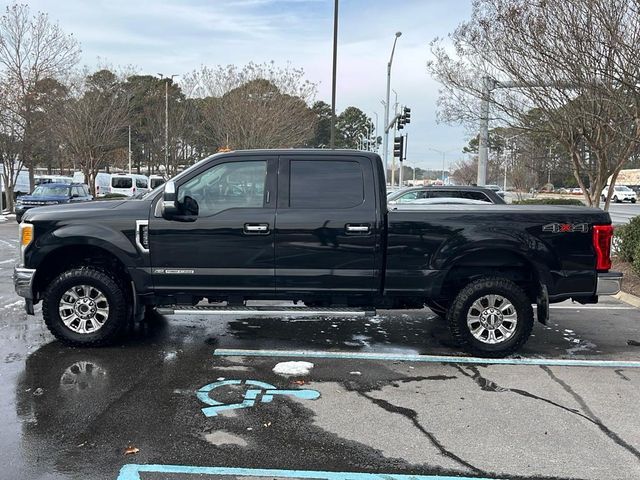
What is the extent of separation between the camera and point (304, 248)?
5887 mm

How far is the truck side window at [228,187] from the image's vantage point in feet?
19.5

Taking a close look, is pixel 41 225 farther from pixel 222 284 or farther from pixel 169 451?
pixel 169 451

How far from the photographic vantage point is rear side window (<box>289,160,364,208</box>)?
19.6 ft

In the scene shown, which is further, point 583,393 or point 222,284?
point 222,284

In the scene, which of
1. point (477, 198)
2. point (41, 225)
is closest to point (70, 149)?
point (477, 198)

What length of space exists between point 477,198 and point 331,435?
928 cm

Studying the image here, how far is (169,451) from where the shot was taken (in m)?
3.85

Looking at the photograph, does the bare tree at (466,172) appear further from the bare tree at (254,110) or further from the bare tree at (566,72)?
the bare tree at (566,72)

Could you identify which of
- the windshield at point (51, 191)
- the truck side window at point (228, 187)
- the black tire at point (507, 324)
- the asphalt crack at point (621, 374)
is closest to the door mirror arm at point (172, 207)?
the truck side window at point (228, 187)

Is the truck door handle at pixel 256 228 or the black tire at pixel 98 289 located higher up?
the truck door handle at pixel 256 228

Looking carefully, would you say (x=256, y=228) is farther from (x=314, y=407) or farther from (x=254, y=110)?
(x=254, y=110)

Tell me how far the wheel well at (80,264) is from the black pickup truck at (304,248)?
45 mm

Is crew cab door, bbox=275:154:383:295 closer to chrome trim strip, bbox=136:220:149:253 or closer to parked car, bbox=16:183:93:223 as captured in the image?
chrome trim strip, bbox=136:220:149:253

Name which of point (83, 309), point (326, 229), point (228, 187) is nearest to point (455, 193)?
point (326, 229)
